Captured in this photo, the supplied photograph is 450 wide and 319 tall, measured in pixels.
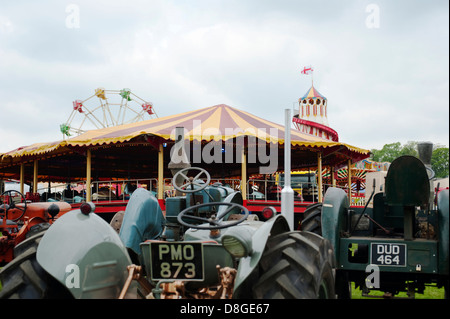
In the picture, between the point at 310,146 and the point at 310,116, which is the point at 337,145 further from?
the point at 310,116

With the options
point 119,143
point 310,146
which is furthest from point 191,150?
point 310,146

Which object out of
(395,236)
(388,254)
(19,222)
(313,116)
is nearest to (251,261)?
(388,254)

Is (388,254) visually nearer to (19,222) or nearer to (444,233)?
(444,233)

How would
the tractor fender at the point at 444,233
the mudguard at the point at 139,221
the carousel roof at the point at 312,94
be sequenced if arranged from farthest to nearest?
1. the carousel roof at the point at 312,94
2. the mudguard at the point at 139,221
3. the tractor fender at the point at 444,233

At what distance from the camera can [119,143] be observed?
17.3 meters

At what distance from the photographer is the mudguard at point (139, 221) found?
500 cm

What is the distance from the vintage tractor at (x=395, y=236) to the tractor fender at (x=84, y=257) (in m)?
2.53

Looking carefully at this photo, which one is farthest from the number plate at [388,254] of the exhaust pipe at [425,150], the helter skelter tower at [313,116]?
the helter skelter tower at [313,116]

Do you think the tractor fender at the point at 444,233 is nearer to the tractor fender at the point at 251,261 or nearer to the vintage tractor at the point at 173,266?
the vintage tractor at the point at 173,266

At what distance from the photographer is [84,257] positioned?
312cm

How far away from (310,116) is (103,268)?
38.6 m

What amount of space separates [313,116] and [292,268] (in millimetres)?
38591

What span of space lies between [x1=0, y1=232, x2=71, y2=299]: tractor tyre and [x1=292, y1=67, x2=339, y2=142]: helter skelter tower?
121 ft
